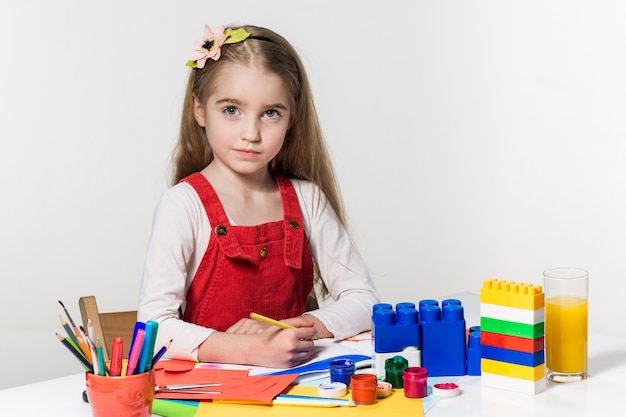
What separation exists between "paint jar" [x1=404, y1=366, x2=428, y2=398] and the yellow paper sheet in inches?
0.5

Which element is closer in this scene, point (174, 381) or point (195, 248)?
point (174, 381)

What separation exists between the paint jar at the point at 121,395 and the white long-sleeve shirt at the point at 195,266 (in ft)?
0.99

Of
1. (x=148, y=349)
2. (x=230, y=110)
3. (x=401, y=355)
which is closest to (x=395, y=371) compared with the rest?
(x=401, y=355)

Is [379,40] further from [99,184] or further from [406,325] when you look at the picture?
[406,325]

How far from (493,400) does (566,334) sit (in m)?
0.14

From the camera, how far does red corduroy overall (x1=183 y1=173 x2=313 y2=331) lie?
166cm

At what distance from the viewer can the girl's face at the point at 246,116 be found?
1636 millimetres

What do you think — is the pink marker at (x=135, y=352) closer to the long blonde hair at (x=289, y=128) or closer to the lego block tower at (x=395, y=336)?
the lego block tower at (x=395, y=336)

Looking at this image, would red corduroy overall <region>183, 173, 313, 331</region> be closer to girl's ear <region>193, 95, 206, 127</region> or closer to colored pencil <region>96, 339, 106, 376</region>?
girl's ear <region>193, 95, 206, 127</region>

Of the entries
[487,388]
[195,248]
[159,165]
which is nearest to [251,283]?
[195,248]

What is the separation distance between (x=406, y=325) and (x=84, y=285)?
6.75 ft

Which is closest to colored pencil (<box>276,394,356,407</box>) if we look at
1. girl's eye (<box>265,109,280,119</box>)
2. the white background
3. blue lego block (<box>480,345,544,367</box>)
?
blue lego block (<box>480,345,544,367</box>)

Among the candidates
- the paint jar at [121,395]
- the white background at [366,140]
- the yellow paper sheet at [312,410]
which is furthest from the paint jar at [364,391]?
the white background at [366,140]

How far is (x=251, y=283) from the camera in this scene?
1690mm
